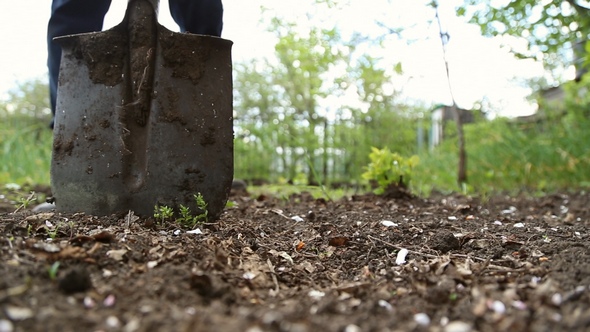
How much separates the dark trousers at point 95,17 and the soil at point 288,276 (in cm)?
93

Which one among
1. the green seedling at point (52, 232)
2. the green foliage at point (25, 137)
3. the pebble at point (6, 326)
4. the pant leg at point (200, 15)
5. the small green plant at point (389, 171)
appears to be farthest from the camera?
the green foliage at point (25, 137)

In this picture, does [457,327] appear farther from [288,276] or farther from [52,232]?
[52,232]

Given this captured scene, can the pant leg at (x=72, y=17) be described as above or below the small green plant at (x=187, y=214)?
above

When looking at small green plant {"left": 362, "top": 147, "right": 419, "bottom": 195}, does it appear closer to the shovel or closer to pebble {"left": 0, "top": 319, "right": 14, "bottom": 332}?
the shovel

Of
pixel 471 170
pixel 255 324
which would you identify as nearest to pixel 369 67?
pixel 471 170

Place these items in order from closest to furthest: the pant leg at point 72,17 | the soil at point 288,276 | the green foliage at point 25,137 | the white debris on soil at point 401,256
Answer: the soil at point 288,276 → the white debris on soil at point 401,256 → the pant leg at point 72,17 → the green foliage at point 25,137

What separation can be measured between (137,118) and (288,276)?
0.88 m

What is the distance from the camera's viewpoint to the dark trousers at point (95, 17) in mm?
2176

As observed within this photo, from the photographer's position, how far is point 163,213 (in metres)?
1.71

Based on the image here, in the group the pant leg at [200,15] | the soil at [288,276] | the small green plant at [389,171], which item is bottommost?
the soil at [288,276]

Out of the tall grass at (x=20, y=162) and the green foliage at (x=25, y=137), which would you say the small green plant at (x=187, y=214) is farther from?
the tall grass at (x=20, y=162)

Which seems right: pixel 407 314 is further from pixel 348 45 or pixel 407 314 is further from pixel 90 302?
pixel 348 45

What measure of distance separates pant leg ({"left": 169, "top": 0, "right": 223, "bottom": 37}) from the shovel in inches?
14.7

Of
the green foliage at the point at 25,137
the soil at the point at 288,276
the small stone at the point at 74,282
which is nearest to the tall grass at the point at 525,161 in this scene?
the soil at the point at 288,276
